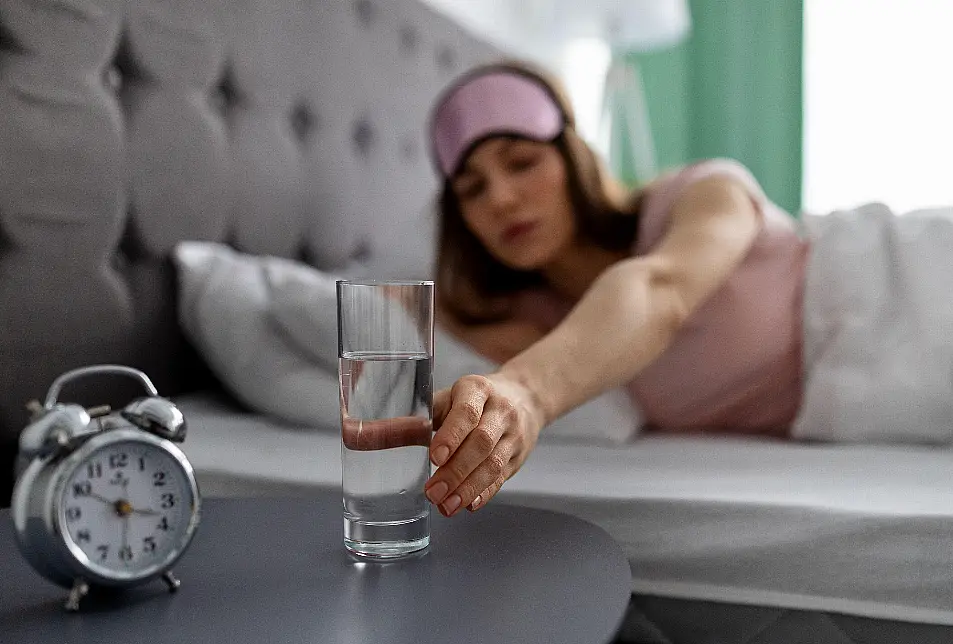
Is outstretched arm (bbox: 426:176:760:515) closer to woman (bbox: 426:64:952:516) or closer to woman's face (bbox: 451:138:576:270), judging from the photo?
woman (bbox: 426:64:952:516)

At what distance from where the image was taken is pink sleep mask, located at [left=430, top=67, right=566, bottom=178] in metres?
1.30

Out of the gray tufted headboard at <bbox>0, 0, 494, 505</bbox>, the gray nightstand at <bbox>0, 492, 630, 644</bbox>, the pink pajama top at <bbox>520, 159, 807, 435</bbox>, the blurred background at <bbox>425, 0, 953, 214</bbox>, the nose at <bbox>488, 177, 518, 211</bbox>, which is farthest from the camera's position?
the blurred background at <bbox>425, 0, 953, 214</bbox>

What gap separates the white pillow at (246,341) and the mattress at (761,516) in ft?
0.63

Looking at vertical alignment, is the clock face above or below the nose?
below

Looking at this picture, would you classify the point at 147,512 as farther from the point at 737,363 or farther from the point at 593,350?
the point at 737,363

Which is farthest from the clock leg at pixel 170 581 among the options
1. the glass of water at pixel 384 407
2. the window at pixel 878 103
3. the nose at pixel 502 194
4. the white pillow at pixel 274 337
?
the window at pixel 878 103

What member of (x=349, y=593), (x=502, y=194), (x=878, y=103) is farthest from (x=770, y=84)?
(x=349, y=593)

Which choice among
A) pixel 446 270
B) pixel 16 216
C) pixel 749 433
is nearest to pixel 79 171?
pixel 16 216

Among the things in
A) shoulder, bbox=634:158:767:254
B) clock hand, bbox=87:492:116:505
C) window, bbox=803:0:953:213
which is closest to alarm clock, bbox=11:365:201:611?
clock hand, bbox=87:492:116:505

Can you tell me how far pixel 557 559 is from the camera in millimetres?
588

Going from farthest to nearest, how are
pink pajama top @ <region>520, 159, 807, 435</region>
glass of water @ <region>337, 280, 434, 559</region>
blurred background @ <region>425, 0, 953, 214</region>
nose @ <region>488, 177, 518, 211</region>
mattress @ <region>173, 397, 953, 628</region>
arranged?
blurred background @ <region>425, 0, 953, 214</region> < nose @ <region>488, 177, 518, 211</region> < pink pajama top @ <region>520, 159, 807, 435</region> < mattress @ <region>173, 397, 953, 628</region> < glass of water @ <region>337, 280, 434, 559</region>

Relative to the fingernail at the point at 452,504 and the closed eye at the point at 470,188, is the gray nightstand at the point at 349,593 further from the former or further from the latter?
the closed eye at the point at 470,188

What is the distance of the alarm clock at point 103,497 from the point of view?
0.48 meters

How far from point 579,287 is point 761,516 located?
655 mm
